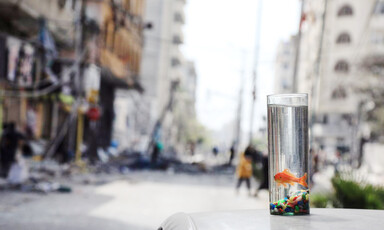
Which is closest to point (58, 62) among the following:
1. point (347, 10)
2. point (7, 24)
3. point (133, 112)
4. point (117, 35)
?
point (7, 24)

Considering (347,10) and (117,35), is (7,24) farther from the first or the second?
(347,10)

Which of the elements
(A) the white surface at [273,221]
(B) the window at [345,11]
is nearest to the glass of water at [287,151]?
(A) the white surface at [273,221]

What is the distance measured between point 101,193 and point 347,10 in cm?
5460

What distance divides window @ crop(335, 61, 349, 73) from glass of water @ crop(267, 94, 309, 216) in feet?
206

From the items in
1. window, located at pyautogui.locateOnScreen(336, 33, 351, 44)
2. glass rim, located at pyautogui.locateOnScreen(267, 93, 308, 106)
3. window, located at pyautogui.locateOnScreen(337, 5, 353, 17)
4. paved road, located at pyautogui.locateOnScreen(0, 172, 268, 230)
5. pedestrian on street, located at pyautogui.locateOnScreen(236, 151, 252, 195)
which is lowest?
paved road, located at pyautogui.locateOnScreen(0, 172, 268, 230)

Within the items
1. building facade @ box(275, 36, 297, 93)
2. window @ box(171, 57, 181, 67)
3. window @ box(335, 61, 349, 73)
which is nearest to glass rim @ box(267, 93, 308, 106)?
window @ box(335, 61, 349, 73)

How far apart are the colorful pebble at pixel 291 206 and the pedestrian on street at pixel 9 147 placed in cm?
1464

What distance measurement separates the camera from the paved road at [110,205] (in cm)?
989

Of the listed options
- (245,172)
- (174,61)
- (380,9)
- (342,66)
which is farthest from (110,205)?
(174,61)

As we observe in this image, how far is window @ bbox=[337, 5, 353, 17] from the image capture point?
2512 inches

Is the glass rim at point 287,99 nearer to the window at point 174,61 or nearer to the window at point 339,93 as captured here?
the window at point 339,93

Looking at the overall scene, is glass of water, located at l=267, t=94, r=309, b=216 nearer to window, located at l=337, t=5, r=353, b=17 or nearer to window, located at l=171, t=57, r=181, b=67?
window, located at l=337, t=5, r=353, b=17

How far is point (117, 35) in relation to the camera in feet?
114

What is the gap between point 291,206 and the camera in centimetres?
279
